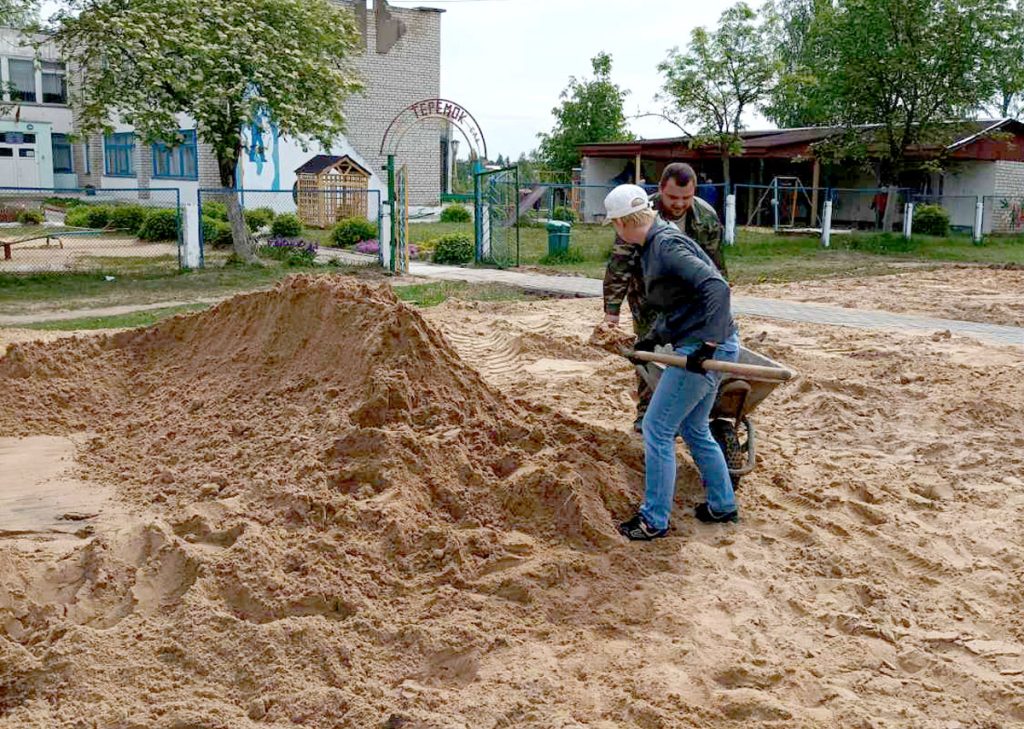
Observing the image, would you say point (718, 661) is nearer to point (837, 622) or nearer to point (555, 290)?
point (837, 622)

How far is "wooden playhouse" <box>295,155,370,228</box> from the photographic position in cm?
2912

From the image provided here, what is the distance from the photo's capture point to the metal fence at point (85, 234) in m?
17.9

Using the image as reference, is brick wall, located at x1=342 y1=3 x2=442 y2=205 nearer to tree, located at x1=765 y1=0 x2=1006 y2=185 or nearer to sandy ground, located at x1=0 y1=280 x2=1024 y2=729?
tree, located at x1=765 y1=0 x2=1006 y2=185

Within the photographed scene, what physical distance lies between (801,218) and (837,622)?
32.0m

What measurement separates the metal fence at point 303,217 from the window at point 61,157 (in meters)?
12.9

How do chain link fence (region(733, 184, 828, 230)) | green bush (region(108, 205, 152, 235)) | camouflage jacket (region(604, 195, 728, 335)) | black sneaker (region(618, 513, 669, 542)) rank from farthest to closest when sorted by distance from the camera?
chain link fence (region(733, 184, 828, 230)) → green bush (region(108, 205, 152, 235)) → camouflage jacket (region(604, 195, 728, 335)) → black sneaker (region(618, 513, 669, 542))

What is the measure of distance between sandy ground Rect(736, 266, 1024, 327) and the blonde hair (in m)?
8.56

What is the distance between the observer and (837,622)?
4188 millimetres

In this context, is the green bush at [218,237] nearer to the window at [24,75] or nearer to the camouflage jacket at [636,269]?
the camouflage jacket at [636,269]

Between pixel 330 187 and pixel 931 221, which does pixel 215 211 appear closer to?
pixel 330 187

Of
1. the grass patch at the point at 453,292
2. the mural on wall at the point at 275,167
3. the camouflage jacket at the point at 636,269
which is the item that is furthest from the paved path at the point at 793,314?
the mural on wall at the point at 275,167

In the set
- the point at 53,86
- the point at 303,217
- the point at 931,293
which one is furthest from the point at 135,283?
the point at 53,86

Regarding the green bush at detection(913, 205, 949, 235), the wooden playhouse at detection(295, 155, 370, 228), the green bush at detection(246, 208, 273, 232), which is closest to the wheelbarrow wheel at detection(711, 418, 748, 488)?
the green bush at detection(246, 208, 273, 232)

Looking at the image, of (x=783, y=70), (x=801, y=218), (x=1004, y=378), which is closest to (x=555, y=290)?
(x=1004, y=378)
